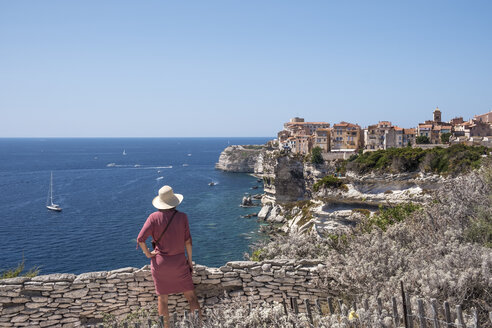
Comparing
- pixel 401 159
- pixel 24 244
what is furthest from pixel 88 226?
pixel 401 159

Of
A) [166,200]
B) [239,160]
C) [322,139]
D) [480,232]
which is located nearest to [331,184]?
[480,232]

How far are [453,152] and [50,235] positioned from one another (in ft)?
130

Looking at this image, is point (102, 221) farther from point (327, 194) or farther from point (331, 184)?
point (331, 184)

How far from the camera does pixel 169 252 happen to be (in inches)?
236

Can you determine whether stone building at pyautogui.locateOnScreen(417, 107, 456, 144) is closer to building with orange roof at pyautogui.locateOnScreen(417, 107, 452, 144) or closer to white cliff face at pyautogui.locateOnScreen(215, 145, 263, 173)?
building with orange roof at pyautogui.locateOnScreen(417, 107, 452, 144)

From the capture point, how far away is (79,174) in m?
87.9

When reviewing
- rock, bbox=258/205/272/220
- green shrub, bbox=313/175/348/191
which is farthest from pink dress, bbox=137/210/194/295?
rock, bbox=258/205/272/220

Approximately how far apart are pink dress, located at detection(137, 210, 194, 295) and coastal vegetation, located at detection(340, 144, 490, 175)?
32507 millimetres

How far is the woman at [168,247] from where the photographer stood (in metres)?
5.93

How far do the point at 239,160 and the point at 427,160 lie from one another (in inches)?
2691

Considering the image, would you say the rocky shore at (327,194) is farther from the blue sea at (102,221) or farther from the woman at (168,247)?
the woman at (168,247)

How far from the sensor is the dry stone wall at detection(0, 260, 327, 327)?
6.71m

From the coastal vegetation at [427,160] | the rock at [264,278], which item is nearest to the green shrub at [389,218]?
the rock at [264,278]

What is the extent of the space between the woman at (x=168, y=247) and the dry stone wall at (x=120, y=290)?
2.83 ft
